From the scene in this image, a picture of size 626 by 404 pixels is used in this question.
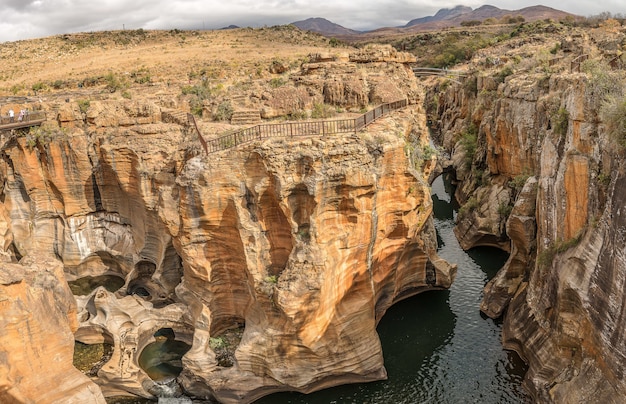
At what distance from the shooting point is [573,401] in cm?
1569

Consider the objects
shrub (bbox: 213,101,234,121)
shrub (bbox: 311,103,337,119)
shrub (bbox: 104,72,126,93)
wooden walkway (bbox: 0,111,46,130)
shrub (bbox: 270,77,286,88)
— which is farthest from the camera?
shrub (bbox: 104,72,126,93)

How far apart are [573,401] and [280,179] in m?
10.9

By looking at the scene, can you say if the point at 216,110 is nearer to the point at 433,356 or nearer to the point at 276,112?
the point at 276,112

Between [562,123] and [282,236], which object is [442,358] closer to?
[282,236]

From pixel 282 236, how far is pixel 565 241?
9693mm

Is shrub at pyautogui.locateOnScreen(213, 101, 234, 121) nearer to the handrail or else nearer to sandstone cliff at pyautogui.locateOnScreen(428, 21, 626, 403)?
the handrail

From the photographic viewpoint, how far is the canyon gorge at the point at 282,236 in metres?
16.3

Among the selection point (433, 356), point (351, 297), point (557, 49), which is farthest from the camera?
point (557, 49)

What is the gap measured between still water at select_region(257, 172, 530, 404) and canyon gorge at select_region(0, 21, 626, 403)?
2.23ft

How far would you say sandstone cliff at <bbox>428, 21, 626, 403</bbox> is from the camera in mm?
14852

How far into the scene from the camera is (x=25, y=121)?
27562 millimetres

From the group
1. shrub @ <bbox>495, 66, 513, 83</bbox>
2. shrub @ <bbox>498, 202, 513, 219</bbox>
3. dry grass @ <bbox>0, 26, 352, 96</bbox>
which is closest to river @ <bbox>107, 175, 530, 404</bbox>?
shrub @ <bbox>498, 202, 513, 219</bbox>

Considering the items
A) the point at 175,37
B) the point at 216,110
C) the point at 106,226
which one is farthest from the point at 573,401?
the point at 175,37

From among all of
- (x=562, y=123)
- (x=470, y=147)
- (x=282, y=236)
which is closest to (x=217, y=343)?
(x=282, y=236)
